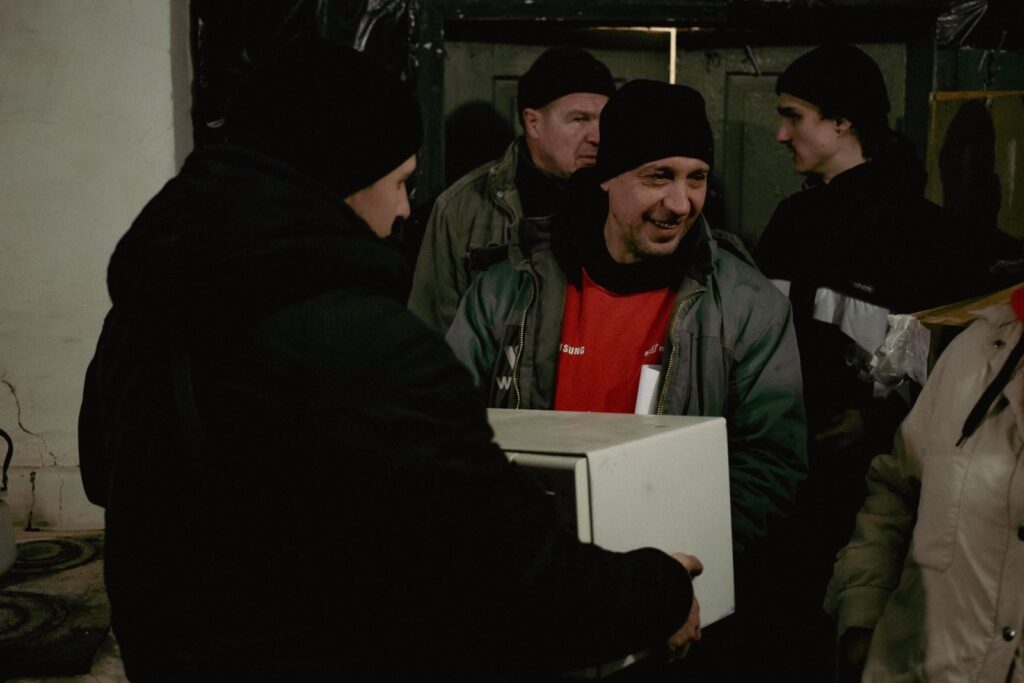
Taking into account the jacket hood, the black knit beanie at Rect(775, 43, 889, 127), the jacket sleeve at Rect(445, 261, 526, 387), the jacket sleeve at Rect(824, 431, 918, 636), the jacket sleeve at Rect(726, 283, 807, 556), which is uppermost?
the black knit beanie at Rect(775, 43, 889, 127)

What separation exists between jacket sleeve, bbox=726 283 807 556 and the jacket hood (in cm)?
137

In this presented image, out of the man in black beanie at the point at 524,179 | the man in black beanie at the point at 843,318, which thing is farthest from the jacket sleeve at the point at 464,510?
the man in black beanie at the point at 524,179

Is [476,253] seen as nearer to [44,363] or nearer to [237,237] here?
[237,237]

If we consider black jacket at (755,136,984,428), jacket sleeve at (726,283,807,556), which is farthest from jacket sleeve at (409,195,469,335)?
jacket sleeve at (726,283,807,556)

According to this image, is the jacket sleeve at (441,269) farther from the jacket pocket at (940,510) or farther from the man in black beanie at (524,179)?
the jacket pocket at (940,510)

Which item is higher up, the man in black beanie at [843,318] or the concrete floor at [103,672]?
the man in black beanie at [843,318]

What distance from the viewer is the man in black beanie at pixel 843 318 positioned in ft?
12.0

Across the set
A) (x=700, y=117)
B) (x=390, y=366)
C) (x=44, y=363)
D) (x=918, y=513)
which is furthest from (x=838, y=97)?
(x=44, y=363)

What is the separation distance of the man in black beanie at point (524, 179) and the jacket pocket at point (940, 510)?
→ 2.26 metres

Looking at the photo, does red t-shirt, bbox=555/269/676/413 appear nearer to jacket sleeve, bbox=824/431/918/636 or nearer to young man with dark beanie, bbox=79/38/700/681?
jacket sleeve, bbox=824/431/918/636

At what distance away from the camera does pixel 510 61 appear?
17.1 feet

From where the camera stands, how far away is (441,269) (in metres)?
4.42

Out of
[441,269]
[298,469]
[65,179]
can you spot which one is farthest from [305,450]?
[65,179]

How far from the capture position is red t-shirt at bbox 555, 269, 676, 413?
2.90m
